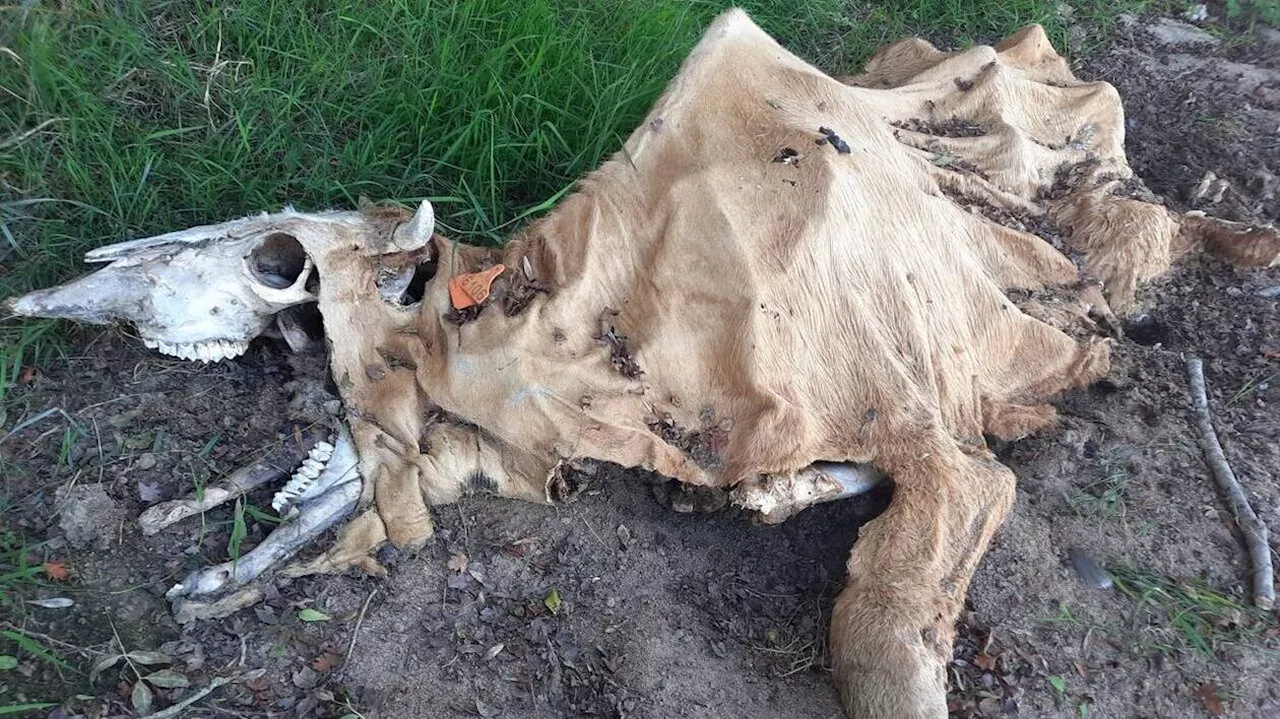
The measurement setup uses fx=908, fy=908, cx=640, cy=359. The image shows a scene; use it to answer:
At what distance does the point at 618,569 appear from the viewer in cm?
276

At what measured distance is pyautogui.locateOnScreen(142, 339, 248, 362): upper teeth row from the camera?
104 inches

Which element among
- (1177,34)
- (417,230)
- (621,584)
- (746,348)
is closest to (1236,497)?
(746,348)

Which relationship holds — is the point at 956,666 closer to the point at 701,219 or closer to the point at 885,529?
the point at 885,529

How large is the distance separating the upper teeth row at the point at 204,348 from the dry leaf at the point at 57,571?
0.64 metres

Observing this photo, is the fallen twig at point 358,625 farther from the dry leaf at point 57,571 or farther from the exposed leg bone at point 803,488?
the exposed leg bone at point 803,488

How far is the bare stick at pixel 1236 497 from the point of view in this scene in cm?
262

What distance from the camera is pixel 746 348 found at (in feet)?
8.54

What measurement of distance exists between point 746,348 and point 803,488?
448 mm

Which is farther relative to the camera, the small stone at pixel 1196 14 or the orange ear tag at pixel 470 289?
the small stone at pixel 1196 14

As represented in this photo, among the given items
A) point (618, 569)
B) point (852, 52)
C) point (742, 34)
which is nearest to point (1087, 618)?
point (618, 569)

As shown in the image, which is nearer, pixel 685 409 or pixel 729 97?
pixel 685 409

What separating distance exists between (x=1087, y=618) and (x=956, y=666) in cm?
44

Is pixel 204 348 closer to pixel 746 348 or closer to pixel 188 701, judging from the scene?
pixel 188 701

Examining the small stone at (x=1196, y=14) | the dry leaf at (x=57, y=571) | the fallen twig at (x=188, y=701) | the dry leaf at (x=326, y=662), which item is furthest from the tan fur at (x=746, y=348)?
the small stone at (x=1196, y=14)
